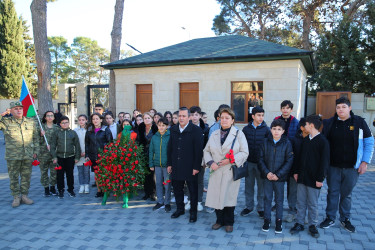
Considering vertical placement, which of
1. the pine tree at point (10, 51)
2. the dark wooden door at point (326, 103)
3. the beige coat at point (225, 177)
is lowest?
the beige coat at point (225, 177)

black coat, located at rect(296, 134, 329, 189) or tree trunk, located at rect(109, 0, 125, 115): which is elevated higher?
tree trunk, located at rect(109, 0, 125, 115)

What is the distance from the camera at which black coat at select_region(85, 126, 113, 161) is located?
5.78 metres

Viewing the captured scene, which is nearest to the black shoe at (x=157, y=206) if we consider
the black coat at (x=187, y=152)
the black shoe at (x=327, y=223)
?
the black coat at (x=187, y=152)

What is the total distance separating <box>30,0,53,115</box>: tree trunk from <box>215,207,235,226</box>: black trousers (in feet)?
30.4

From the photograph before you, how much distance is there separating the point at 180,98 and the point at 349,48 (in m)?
12.1

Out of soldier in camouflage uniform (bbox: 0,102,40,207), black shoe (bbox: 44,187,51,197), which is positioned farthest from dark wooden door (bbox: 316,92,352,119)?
soldier in camouflage uniform (bbox: 0,102,40,207)

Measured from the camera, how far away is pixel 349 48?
675 inches

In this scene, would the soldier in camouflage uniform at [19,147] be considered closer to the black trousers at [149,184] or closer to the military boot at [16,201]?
the military boot at [16,201]

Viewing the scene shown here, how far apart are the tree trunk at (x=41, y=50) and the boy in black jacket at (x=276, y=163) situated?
31.8 feet

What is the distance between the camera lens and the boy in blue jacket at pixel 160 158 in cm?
501

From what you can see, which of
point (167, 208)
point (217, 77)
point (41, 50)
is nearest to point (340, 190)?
point (167, 208)

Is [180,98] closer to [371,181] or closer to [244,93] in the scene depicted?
[244,93]

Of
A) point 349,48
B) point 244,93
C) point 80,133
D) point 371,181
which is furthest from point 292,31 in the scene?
point 80,133

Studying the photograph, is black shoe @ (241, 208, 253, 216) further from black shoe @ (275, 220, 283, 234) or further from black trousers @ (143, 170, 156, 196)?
black trousers @ (143, 170, 156, 196)
